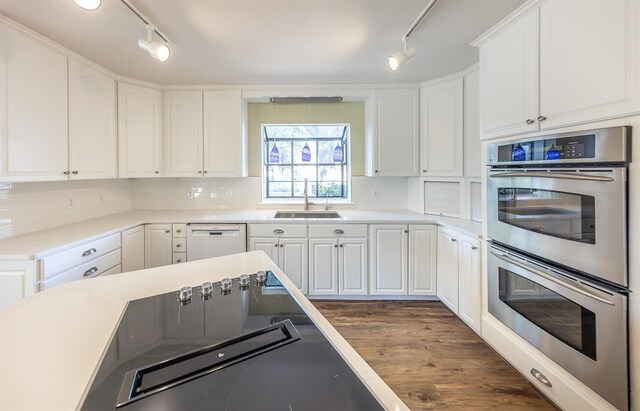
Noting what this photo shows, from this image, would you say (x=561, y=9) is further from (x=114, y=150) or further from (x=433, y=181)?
(x=114, y=150)

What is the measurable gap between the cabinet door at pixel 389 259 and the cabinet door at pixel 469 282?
573mm

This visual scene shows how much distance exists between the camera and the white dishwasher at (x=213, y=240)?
2881 millimetres

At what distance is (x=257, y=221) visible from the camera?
2893 mm

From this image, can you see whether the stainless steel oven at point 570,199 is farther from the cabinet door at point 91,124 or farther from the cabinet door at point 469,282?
the cabinet door at point 91,124

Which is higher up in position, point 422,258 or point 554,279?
point 554,279

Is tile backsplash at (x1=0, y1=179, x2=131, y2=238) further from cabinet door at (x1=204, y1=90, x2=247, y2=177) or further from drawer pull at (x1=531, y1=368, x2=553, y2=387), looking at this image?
drawer pull at (x1=531, y1=368, x2=553, y2=387)

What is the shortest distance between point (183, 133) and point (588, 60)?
343 cm

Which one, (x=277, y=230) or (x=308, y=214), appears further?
(x=308, y=214)

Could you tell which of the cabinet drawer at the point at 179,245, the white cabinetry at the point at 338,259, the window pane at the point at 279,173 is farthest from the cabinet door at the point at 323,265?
the cabinet drawer at the point at 179,245

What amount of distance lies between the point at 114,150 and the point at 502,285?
3661 mm

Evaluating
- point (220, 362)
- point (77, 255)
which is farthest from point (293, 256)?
point (220, 362)

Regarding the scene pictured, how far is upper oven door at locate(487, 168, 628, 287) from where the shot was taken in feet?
4.03

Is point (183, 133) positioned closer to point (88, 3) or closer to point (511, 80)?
point (88, 3)

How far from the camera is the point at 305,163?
3.72 metres
